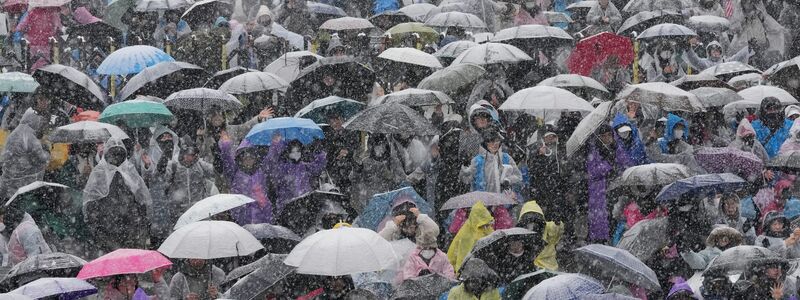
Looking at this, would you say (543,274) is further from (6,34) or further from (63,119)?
(6,34)

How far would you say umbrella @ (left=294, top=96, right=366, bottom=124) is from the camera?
17828 mm

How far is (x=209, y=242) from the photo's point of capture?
13977mm

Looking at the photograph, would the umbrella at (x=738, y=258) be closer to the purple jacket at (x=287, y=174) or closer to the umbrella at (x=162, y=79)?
the purple jacket at (x=287, y=174)

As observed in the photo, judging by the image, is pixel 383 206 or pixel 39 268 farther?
pixel 383 206

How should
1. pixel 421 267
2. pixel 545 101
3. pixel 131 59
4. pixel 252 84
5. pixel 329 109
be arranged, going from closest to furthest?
pixel 421 267 → pixel 545 101 → pixel 329 109 → pixel 252 84 → pixel 131 59

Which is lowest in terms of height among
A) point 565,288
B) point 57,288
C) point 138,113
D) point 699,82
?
point 699,82

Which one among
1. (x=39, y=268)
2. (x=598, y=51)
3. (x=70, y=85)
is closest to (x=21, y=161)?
(x=70, y=85)

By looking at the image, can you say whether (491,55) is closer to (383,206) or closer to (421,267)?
(383,206)

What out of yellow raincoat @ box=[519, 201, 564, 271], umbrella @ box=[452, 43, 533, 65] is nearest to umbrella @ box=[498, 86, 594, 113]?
umbrella @ box=[452, 43, 533, 65]

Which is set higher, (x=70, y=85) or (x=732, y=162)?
(x=70, y=85)

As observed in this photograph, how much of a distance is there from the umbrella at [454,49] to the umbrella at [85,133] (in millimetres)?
4908

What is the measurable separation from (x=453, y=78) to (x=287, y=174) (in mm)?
2937

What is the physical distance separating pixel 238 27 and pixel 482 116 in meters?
5.94

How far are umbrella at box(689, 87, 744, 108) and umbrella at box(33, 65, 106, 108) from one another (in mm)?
6268
